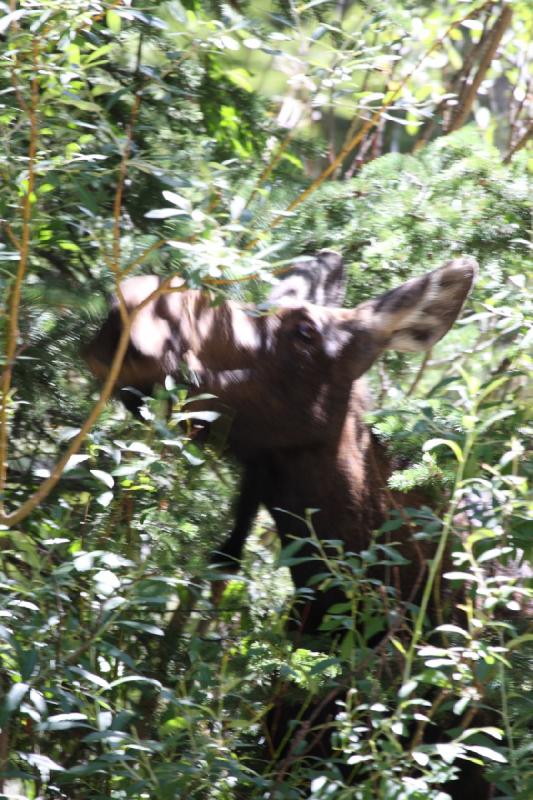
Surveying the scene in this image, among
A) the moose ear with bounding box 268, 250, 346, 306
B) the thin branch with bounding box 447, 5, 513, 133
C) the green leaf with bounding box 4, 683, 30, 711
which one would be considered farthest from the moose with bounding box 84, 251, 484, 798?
the thin branch with bounding box 447, 5, 513, 133

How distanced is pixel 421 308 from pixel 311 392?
523mm

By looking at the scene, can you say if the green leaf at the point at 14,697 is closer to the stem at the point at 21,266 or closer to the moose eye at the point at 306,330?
the stem at the point at 21,266

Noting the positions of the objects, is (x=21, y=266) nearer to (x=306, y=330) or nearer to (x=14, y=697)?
(x=14, y=697)

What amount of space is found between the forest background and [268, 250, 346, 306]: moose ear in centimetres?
14

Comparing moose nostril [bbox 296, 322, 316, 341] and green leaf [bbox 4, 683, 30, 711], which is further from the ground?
moose nostril [bbox 296, 322, 316, 341]

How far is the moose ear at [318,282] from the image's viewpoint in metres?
4.79

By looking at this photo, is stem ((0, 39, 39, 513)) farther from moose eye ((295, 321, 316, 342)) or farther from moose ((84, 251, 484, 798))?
moose eye ((295, 321, 316, 342))

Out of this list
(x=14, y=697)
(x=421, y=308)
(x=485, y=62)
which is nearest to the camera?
(x=14, y=697)

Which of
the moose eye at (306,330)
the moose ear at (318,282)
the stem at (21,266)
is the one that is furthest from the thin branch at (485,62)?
the stem at (21,266)

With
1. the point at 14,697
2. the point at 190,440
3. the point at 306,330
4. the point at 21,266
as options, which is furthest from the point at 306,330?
the point at 14,697

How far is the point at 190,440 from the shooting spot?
366cm

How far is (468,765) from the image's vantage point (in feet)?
13.4

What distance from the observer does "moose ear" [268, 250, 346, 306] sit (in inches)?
189

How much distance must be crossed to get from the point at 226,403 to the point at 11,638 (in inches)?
60.2
